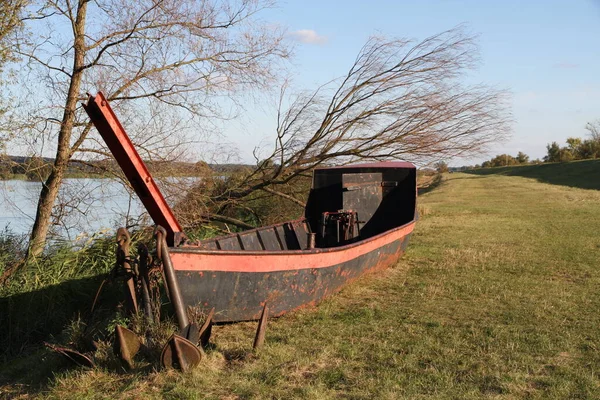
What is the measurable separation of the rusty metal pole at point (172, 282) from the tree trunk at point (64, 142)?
175 inches

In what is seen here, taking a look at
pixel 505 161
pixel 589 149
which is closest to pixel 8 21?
pixel 589 149

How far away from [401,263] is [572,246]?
145 inches

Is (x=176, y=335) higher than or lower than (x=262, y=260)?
lower

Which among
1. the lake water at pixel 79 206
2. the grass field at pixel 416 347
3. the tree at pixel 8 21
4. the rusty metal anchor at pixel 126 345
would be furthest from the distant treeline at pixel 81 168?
the rusty metal anchor at pixel 126 345

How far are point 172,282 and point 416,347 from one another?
2261mm

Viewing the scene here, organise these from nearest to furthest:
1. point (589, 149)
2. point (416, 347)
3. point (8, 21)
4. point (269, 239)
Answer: point (416, 347), point (8, 21), point (269, 239), point (589, 149)

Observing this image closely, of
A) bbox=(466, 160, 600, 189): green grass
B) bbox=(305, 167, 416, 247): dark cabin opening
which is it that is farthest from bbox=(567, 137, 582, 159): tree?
bbox=(305, 167, 416, 247): dark cabin opening

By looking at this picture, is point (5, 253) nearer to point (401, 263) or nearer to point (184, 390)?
point (184, 390)

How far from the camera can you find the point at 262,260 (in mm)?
6105

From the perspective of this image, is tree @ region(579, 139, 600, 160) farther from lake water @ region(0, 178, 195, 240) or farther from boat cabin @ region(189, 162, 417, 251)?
lake water @ region(0, 178, 195, 240)

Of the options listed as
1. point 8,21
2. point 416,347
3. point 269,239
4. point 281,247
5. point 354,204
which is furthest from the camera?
point 354,204

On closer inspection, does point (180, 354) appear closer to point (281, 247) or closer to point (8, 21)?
point (281, 247)

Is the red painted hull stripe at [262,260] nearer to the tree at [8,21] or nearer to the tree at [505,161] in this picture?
the tree at [8,21]

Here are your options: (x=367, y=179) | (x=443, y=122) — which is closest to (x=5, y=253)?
(x=367, y=179)
